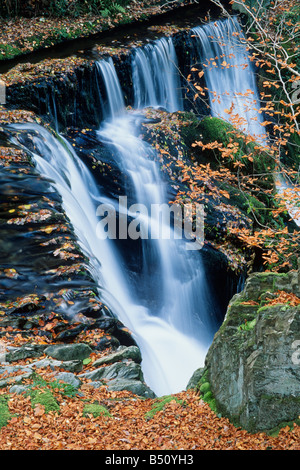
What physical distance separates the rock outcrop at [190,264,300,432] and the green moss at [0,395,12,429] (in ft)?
6.32

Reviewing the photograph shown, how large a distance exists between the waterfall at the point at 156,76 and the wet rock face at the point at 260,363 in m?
10.0

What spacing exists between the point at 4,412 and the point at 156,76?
1202cm

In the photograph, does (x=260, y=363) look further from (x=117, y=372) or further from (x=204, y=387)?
(x=117, y=372)

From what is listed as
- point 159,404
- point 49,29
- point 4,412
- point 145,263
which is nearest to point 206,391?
point 159,404

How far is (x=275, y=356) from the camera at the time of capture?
3.73 metres

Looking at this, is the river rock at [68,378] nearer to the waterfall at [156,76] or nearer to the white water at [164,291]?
the white water at [164,291]

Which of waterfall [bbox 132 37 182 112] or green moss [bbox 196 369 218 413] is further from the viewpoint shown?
waterfall [bbox 132 37 182 112]

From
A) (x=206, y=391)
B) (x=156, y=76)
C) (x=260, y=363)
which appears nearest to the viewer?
(x=260, y=363)

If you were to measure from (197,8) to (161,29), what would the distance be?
13.2ft

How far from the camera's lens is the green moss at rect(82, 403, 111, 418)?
4000 mm

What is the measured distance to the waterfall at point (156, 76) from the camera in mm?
13180

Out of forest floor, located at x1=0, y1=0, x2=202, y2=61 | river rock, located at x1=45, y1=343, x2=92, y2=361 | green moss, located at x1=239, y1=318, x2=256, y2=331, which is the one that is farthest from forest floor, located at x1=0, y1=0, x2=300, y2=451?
forest floor, located at x1=0, y1=0, x2=202, y2=61

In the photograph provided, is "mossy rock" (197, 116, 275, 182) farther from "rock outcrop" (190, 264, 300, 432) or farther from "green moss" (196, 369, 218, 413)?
"green moss" (196, 369, 218, 413)

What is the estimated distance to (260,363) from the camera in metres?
3.77
